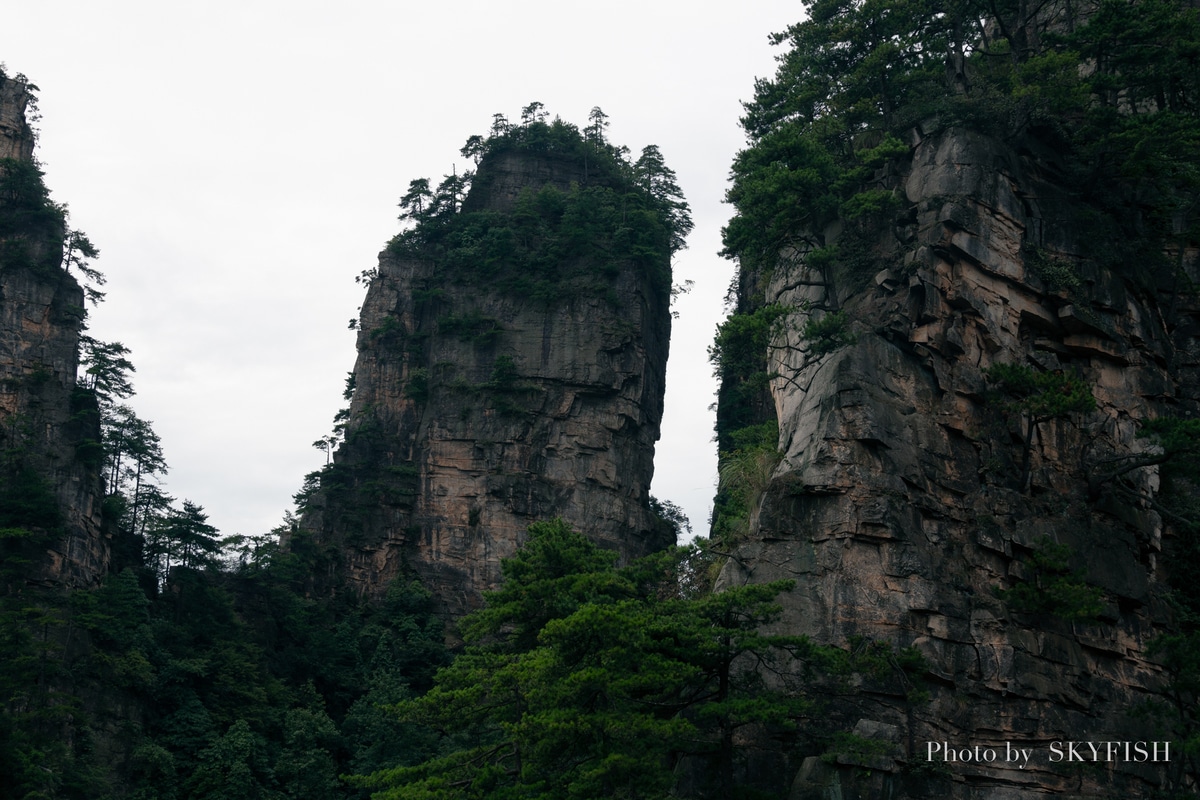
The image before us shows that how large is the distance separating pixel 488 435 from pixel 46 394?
1667cm

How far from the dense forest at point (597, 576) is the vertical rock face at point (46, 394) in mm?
239

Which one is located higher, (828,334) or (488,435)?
(488,435)

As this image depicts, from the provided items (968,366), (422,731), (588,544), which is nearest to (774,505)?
(588,544)

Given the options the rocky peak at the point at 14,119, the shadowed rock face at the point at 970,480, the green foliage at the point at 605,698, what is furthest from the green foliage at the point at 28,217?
the green foliage at the point at 605,698

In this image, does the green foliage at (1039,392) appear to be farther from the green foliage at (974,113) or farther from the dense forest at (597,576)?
the green foliage at (974,113)

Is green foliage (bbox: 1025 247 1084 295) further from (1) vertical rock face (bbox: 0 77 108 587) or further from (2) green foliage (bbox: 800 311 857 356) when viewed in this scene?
(1) vertical rock face (bbox: 0 77 108 587)

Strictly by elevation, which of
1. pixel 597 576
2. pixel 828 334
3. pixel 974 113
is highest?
pixel 974 113

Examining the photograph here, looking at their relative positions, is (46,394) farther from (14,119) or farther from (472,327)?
(472,327)

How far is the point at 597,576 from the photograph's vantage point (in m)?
22.8

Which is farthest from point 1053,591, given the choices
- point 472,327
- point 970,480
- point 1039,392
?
point 472,327

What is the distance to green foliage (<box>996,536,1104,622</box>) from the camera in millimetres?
24516

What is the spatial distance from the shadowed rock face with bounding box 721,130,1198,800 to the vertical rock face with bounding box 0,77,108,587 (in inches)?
1016

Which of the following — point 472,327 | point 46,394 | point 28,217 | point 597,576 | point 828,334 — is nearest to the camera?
point 597,576

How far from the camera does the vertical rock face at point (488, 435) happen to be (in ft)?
156
